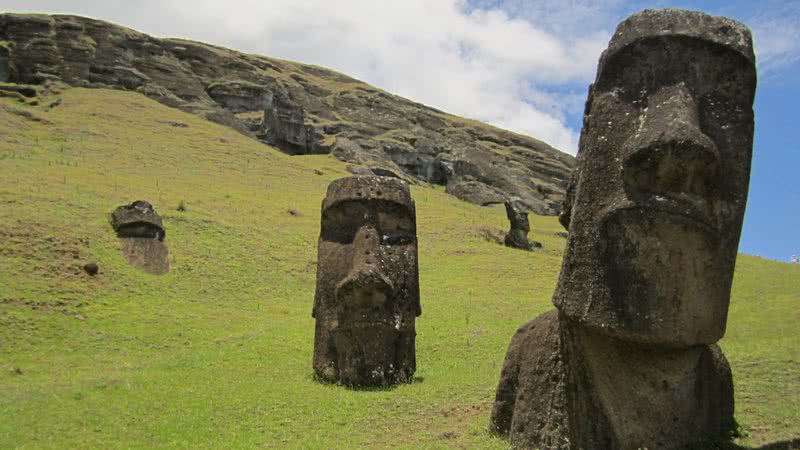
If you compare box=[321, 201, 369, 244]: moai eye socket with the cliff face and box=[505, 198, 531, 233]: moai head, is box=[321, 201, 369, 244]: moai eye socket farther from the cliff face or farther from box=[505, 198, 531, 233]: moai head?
the cliff face

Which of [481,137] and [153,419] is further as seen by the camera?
[481,137]

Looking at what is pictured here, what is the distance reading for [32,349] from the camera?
601 inches

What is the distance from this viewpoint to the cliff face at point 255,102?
62.2 meters

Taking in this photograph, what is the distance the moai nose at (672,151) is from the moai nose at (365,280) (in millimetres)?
6565

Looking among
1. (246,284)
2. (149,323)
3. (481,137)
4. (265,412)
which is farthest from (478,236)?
(481,137)

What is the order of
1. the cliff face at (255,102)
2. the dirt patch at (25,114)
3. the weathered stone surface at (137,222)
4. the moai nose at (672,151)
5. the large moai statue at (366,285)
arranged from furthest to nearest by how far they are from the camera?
1. the cliff face at (255,102)
2. the dirt patch at (25,114)
3. the weathered stone surface at (137,222)
4. the large moai statue at (366,285)
5. the moai nose at (672,151)

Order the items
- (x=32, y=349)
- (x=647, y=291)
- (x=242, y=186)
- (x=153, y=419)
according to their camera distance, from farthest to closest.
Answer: (x=242, y=186)
(x=32, y=349)
(x=153, y=419)
(x=647, y=291)

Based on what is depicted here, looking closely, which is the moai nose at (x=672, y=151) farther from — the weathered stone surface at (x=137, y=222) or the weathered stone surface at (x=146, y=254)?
the weathered stone surface at (x=137, y=222)

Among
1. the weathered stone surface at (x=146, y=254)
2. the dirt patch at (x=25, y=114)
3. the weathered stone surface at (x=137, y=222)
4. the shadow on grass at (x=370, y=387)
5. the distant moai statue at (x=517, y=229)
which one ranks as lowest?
the shadow on grass at (x=370, y=387)

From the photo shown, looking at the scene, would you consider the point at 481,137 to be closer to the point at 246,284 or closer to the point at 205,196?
the point at 205,196

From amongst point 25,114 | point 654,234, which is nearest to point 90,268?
point 654,234

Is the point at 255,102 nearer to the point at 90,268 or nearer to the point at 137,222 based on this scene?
the point at 137,222

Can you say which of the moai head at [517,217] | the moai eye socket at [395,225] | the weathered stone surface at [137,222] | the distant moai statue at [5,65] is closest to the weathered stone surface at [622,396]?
the moai eye socket at [395,225]

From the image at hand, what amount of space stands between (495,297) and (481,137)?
85.7m
